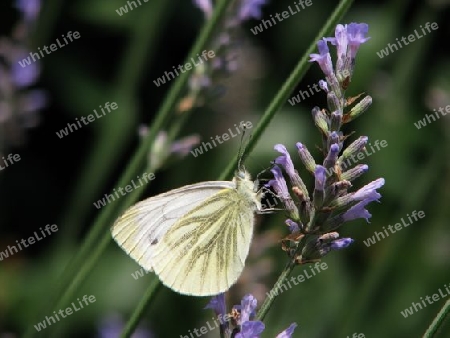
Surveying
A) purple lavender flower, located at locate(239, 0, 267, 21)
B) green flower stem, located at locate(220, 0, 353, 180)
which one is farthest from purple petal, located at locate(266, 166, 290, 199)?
purple lavender flower, located at locate(239, 0, 267, 21)

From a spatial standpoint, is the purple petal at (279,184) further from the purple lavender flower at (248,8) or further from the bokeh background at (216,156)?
the bokeh background at (216,156)

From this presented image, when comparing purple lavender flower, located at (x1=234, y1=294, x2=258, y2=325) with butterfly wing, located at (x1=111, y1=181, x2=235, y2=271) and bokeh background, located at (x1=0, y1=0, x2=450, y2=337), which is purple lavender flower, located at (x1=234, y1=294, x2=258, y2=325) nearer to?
butterfly wing, located at (x1=111, y1=181, x2=235, y2=271)

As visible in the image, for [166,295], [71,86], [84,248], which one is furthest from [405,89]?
[84,248]

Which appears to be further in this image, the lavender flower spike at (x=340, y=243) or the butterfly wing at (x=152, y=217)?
the butterfly wing at (x=152, y=217)

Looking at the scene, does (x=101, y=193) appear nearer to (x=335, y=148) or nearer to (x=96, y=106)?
(x=96, y=106)

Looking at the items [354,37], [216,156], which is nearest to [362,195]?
[354,37]

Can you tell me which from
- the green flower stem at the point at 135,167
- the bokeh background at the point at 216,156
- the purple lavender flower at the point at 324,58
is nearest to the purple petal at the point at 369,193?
the purple lavender flower at the point at 324,58

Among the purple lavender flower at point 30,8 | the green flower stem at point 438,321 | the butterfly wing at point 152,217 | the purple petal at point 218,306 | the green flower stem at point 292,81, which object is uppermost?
the purple lavender flower at point 30,8
